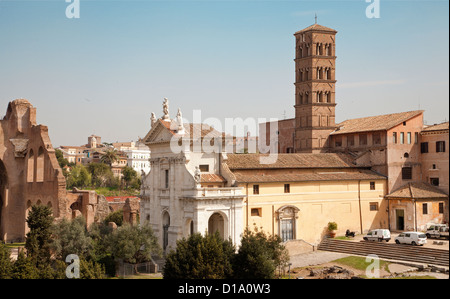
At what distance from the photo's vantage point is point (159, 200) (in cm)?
4559

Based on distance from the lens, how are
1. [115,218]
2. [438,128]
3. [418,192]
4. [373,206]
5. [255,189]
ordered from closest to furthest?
[255,189]
[418,192]
[438,128]
[373,206]
[115,218]

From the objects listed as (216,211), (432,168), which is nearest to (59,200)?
(216,211)

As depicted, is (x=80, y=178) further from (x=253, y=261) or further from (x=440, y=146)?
(x=253, y=261)

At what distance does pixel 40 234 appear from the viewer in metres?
42.0

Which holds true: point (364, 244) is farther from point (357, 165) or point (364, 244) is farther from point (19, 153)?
point (19, 153)

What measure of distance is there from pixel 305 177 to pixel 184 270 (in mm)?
15892

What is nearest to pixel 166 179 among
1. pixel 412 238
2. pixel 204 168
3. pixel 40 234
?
pixel 204 168

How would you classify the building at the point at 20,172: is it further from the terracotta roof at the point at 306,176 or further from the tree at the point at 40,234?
the terracotta roof at the point at 306,176

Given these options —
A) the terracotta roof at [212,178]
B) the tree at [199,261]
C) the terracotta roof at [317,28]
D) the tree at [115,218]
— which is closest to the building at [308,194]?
the terracotta roof at [212,178]

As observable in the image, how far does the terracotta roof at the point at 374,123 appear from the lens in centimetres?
4882

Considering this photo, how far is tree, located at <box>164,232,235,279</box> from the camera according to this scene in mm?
32812

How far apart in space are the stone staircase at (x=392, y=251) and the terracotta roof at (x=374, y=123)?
11.1 meters

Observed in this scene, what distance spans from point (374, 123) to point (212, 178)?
17.8 meters

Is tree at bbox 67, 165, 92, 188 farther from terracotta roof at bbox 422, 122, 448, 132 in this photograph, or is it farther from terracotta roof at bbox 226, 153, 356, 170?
terracotta roof at bbox 422, 122, 448, 132
